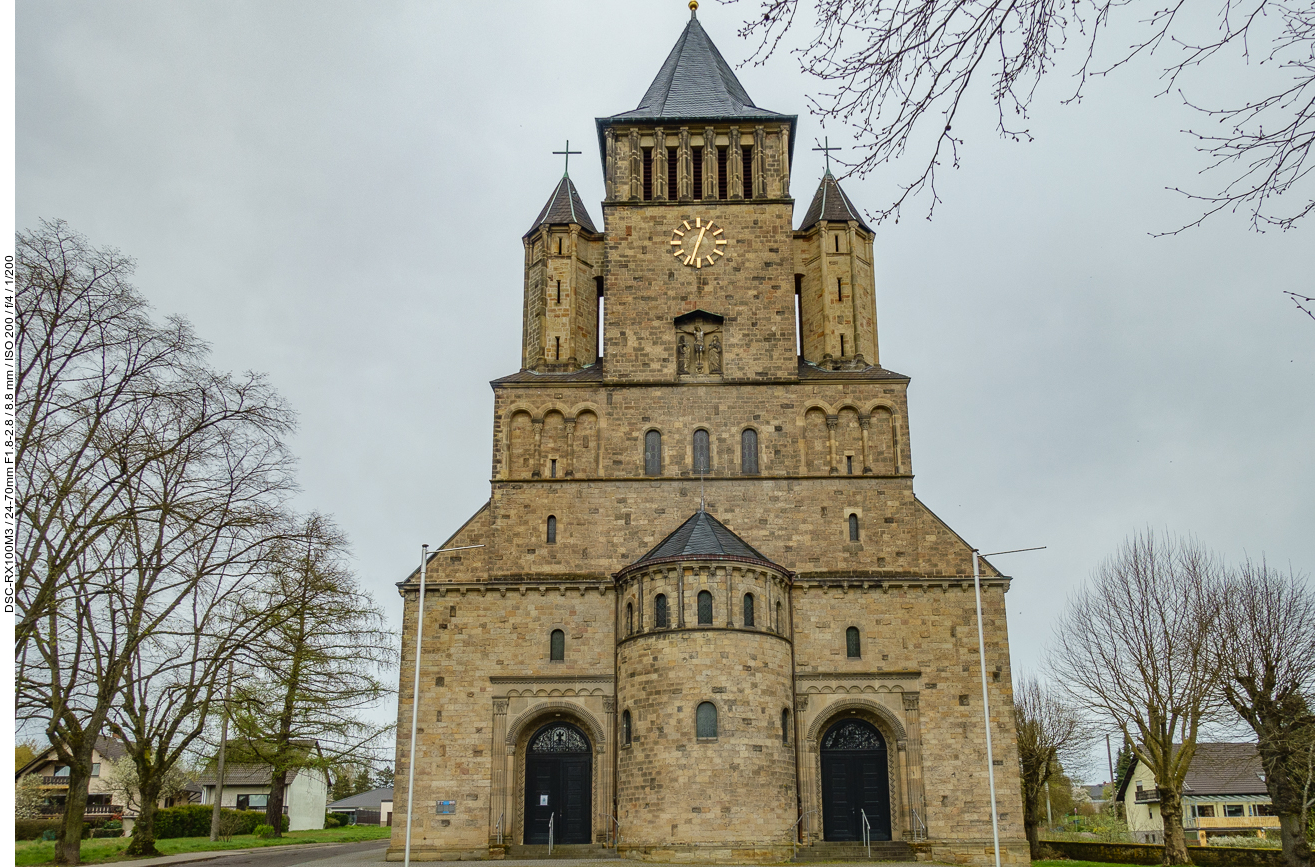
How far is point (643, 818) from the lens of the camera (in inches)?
1044

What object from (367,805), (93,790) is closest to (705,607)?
(93,790)

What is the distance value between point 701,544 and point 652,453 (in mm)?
4648

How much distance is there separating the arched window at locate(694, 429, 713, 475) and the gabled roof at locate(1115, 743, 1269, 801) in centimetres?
3391

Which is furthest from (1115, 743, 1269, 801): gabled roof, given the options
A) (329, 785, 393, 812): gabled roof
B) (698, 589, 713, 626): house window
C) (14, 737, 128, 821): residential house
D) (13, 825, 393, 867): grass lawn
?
(329, 785, 393, 812): gabled roof

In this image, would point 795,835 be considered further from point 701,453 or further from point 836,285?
point 836,285

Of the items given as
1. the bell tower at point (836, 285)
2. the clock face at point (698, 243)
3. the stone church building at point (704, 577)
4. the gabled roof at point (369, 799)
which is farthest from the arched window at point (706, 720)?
the gabled roof at point (369, 799)

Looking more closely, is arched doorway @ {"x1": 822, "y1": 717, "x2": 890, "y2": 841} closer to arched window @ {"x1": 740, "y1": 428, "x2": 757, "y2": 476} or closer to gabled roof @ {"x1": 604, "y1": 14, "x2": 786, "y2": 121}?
arched window @ {"x1": 740, "y1": 428, "x2": 757, "y2": 476}

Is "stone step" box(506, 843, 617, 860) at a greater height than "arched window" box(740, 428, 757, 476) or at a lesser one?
lesser

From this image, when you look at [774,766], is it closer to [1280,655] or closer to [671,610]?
[671,610]

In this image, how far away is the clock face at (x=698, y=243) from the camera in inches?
1362

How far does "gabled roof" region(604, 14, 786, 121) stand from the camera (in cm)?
3644

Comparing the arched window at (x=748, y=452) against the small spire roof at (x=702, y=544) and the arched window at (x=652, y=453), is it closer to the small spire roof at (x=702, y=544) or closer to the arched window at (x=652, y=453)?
the small spire roof at (x=702, y=544)

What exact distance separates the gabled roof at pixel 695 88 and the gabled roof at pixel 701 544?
1427 cm

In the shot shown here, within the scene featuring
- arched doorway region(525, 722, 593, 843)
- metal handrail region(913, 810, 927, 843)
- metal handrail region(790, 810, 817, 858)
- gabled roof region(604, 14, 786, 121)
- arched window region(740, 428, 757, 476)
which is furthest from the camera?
gabled roof region(604, 14, 786, 121)
